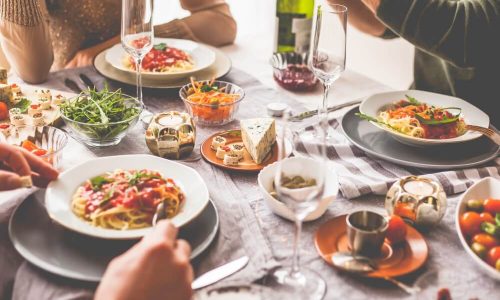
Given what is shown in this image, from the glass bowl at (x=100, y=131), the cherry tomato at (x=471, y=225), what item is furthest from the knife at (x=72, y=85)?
the cherry tomato at (x=471, y=225)

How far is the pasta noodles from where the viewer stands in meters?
1.13

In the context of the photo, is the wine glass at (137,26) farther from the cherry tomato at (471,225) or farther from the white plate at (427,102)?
the cherry tomato at (471,225)

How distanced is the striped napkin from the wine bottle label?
568 millimetres

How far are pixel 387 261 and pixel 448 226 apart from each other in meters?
0.22

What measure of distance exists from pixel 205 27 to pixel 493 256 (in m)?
1.60

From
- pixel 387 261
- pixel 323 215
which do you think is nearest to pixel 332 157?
pixel 323 215

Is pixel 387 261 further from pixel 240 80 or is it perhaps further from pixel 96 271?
pixel 240 80

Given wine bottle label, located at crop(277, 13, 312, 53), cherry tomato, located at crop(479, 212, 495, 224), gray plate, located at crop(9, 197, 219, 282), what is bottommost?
gray plate, located at crop(9, 197, 219, 282)

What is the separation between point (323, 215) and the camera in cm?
126

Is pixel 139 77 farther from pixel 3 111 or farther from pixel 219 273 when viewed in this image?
pixel 219 273

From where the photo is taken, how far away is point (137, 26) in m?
1.63

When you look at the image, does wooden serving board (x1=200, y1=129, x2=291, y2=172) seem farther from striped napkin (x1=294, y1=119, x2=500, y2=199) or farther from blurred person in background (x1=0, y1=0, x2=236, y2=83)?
blurred person in background (x1=0, y1=0, x2=236, y2=83)

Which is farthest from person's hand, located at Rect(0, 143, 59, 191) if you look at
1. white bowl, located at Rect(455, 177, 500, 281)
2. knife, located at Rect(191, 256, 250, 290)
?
white bowl, located at Rect(455, 177, 500, 281)

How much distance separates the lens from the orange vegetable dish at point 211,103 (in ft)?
5.47
